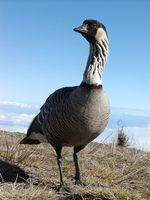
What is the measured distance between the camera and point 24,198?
20.7ft

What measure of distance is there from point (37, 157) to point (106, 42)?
3.01 metres

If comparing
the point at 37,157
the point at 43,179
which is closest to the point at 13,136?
the point at 37,157

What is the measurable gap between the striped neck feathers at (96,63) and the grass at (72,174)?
5.41ft

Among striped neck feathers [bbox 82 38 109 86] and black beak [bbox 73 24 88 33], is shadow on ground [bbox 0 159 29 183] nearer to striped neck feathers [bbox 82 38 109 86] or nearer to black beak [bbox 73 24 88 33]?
striped neck feathers [bbox 82 38 109 86]

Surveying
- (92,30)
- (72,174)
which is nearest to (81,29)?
(92,30)

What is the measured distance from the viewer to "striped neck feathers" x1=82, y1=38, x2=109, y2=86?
7.20 meters

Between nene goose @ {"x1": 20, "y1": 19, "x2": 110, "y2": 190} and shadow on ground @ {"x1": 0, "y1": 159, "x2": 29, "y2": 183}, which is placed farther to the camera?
shadow on ground @ {"x1": 0, "y1": 159, "x2": 29, "y2": 183}

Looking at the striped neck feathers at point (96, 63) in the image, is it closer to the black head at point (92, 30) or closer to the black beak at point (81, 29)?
the black head at point (92, 30)

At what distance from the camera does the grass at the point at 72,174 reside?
22.4 feet

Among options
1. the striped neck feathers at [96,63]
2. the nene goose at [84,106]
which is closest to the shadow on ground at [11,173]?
the nene goose at [84,106]

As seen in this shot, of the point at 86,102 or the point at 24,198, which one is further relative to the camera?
the point at 86,102

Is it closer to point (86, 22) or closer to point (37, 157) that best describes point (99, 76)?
point (86, 22)

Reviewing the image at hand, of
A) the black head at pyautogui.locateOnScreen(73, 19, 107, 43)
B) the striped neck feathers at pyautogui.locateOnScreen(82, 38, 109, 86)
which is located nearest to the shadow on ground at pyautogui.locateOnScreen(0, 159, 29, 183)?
the striped neck feathers at pyautogui.locateOnScreen(82, 38, 109, 86)

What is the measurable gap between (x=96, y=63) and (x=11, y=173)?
8.05 ft
